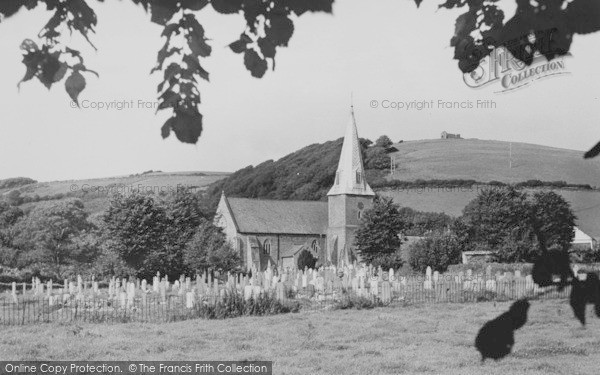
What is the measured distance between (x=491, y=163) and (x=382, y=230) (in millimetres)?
27153

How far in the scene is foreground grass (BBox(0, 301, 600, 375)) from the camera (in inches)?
444

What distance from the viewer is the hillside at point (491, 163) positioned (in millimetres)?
66562

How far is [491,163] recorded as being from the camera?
73438 mm

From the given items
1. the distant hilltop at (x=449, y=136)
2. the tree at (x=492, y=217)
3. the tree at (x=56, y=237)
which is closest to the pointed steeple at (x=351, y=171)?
the tree at (x=492, y=217)

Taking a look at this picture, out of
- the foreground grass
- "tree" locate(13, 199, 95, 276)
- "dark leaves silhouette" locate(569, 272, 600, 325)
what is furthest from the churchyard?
"tree" locate(13, 199, 95, 276)

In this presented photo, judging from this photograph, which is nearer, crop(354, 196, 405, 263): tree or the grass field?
crop(354, 196, 405, 263): tree

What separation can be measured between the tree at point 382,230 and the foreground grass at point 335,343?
32.9 m

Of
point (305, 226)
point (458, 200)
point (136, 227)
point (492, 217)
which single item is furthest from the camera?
point (458, 200)

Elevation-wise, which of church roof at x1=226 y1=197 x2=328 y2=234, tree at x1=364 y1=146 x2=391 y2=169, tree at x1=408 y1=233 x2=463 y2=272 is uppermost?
tree at x1=364 y1=146 x2=391 y2=169

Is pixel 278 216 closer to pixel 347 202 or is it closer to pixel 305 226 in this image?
pixel 305 226

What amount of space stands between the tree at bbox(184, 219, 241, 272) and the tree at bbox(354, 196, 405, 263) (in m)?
9.53

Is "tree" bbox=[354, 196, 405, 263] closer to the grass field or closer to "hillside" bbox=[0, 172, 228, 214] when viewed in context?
the grass field

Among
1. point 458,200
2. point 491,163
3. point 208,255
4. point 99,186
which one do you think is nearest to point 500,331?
point 208,255

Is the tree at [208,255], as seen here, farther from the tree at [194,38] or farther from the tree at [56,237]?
the tree at [194,38]
